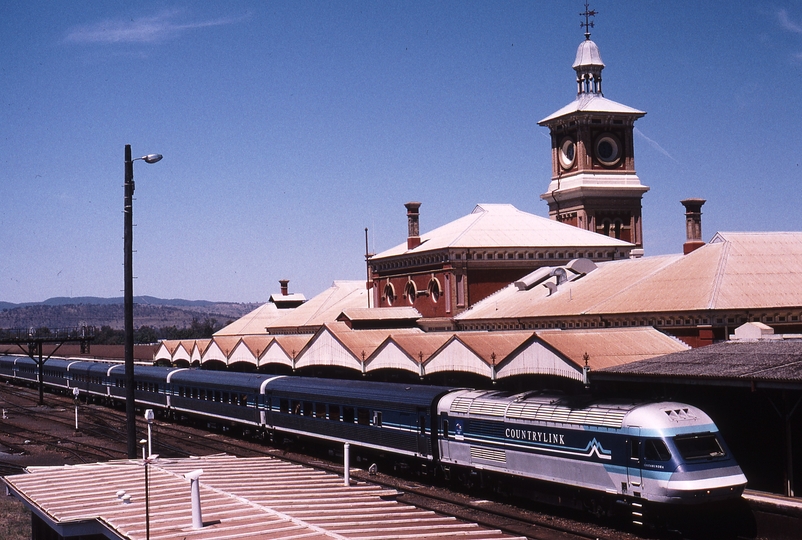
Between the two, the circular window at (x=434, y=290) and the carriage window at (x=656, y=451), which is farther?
the circular window at (x=434, y=290)

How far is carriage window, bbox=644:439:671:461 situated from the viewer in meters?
21.4

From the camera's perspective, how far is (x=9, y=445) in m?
44.7

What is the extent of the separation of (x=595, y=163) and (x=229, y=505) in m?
61.4

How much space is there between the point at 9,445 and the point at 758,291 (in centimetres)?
3400

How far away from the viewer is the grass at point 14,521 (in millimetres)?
26303

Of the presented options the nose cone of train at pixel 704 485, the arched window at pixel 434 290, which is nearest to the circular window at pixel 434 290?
the arched window at pixel 434 290

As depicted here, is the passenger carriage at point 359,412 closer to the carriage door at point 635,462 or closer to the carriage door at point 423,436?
the carriage door at point 423,436

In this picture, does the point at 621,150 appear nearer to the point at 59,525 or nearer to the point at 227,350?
the point at 227,350

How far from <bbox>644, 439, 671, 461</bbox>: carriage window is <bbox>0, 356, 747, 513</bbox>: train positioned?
0.08ft

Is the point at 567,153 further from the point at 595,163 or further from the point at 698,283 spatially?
the point at 698,283

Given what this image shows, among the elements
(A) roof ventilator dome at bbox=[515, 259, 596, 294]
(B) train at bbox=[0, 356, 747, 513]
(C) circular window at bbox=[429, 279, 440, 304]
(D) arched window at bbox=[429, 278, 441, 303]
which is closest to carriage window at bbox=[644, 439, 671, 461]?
(B) train at bbox=[0, 356, 747, 513]

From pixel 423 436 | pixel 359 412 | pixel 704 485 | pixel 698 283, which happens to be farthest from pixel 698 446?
pixel 698 283

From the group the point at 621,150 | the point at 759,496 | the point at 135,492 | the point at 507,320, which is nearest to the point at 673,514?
the point at 759,496

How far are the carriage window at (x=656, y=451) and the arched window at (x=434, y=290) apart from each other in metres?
34.5
